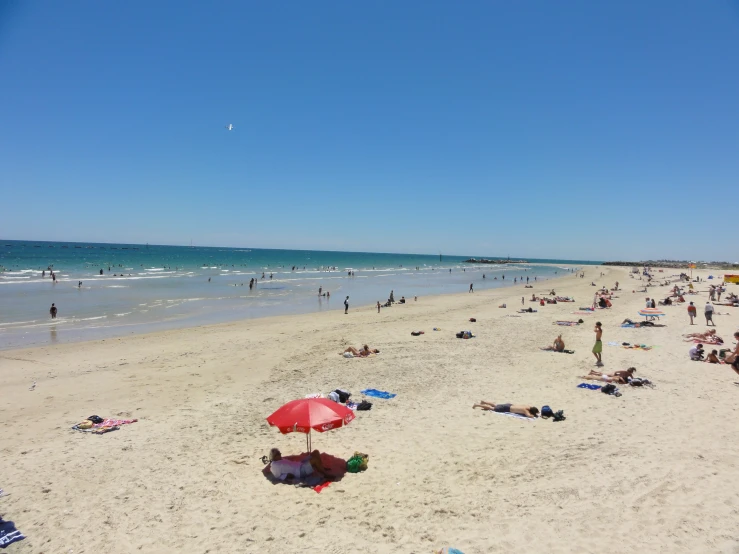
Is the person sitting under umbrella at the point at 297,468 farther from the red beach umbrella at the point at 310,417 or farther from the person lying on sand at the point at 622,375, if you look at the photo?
the person lying on sand at the point at 622,375

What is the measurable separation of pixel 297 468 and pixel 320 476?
414 millimetres

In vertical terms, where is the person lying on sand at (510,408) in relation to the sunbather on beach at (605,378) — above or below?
below

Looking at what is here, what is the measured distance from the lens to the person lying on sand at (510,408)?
31.9 ft

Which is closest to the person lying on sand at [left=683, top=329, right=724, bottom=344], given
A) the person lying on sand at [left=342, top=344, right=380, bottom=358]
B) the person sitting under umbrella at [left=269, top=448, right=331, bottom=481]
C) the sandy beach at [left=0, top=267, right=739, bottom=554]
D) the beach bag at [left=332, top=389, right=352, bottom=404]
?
the sandy beach at [left=0, top=267, right=739, bottom=554]

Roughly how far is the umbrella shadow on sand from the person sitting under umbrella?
6 centimetres

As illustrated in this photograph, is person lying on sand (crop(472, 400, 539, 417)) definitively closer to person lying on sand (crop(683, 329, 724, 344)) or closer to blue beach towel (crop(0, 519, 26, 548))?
blue beach towel (crop(0, 519, 26, 548))

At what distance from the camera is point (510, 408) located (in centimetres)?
996

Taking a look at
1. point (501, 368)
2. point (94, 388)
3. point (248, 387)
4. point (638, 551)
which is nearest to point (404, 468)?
point (638, 551)

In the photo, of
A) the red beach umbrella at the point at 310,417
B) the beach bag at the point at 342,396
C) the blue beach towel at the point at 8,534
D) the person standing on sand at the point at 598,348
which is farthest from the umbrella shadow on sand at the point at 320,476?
the person standing on sand at the point at 598,348

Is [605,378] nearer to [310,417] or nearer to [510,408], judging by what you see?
[510,408]

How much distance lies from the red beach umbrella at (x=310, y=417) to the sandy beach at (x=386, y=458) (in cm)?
101

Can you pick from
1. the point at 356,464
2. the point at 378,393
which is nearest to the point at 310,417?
the point at 356,464

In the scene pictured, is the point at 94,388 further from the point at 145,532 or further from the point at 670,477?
the point at 670,477

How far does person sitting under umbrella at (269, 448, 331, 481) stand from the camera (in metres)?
7.27
